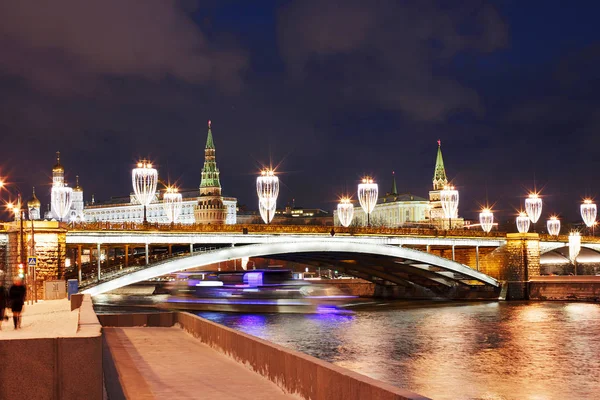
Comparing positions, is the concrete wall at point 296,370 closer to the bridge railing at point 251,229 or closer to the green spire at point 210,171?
the bridge railing at point 251,229

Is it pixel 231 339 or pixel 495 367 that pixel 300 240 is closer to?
pixel 495 367

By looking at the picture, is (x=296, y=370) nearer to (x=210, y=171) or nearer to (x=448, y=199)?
(x=448, y=199)

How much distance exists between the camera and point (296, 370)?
1071 cm

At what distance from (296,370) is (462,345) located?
2264 centimetres

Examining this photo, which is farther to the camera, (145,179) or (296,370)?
(145,179)

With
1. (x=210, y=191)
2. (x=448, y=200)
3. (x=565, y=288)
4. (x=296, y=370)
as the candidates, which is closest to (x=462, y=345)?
(x=296, y=370)

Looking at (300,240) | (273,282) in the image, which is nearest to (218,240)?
(300,240)

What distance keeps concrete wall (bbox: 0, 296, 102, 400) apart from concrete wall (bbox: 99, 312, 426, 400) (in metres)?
2.48

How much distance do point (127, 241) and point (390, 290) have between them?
1218 inches

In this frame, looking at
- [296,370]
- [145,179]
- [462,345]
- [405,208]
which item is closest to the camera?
[296,370]

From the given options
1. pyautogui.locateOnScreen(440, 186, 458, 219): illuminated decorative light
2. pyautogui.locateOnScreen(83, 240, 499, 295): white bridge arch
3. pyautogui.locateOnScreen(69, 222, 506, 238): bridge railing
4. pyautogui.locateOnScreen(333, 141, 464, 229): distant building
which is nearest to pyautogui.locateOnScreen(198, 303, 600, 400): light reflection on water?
pyautogui.locateOnScreen(83, 240, 499, 295): white bridge arch

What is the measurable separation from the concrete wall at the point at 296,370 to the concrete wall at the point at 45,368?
2.48 meters

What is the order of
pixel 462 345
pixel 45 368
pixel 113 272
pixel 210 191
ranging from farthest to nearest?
pixel 210 191 < pixel 113 272 < pixel 462 345 < pixel 45 368

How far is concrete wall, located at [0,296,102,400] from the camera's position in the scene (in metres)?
7.00
